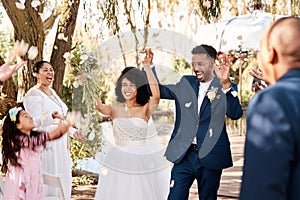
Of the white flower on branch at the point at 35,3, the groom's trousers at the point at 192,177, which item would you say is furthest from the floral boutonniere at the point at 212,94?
the white flower on branch at the point at 35,3

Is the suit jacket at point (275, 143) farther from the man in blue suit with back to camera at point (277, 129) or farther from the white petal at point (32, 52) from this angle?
the white petal at point (32, 52)

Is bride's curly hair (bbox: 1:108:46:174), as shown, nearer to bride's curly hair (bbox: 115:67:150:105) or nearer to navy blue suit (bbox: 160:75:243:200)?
bride's curly hair (bbox: 115:67:150:105)

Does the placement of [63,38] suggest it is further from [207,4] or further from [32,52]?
[207,4]

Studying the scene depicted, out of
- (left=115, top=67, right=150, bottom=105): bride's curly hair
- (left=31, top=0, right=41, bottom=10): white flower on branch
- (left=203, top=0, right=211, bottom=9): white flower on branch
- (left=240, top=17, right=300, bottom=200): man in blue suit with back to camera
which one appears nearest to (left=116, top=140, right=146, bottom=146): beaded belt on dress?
(left=115, top=67, right=150, bottom=105): bride's curly hair

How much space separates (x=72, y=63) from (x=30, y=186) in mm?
2626

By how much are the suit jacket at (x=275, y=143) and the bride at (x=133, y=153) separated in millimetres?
2701

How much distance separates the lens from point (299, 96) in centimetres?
151

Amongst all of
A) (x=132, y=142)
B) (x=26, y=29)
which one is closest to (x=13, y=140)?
(x=132, y=142)

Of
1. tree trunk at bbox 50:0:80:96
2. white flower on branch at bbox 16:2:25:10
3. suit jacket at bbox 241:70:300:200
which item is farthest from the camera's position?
tree trunk at bbox 50:0:80:96

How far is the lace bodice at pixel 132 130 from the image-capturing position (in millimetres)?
4328

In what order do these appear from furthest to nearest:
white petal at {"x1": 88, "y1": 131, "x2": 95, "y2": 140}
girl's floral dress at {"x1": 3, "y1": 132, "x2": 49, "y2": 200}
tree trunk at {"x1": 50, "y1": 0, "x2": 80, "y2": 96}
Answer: white petal at {"x1": 88, "y1": 131, "x2": 95, "y2": 140} < tree trunk at {"x1": 50, "y1": 0, "x2": 80, "y2": 96} < girl's floral dress at {"x1": 3, "y1": 132, "x2": 49, "y2": 200}

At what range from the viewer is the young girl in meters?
3.92

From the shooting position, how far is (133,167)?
4324mm

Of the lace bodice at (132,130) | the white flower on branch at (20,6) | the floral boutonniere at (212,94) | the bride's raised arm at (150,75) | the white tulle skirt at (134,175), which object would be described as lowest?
the white tulle skirt at (134,175)
